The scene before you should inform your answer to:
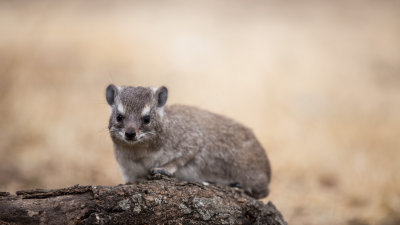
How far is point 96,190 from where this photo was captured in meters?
5.11

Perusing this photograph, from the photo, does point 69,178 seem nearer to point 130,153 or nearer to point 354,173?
point 130,153

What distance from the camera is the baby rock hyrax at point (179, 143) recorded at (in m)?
6.52

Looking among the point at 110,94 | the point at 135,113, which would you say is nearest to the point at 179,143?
the point at 135,113

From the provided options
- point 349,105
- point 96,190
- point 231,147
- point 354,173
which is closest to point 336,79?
point 349,105

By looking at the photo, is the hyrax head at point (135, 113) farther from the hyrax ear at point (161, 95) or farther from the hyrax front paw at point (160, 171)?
the hyrax front paw at point (160, 171)

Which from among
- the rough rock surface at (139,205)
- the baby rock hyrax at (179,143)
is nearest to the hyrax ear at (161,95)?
the baby rock hyrax at (179,143)

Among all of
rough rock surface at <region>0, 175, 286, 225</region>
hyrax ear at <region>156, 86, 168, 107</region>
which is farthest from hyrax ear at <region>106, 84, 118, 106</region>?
rough rock surface at <region>0, 175, 286, 225</region>

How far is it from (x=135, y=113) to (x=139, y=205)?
5.34ft

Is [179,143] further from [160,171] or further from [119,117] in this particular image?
[119,117]

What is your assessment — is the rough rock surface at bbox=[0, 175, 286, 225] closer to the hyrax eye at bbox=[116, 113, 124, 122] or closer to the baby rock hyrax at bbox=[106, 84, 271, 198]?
the baby rock hyrax at bbox=[106, 84, 271, 198]

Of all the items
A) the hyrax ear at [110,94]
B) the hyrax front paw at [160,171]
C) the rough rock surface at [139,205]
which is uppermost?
the hyrax ear at [110,94]

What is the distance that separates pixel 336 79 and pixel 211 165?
830cm

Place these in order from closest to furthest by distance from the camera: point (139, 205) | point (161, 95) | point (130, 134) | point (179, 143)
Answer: point (139, 205) < point (130, 134) < point (161, 95) < point (179, 143)

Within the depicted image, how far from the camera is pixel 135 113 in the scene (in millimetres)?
6457
